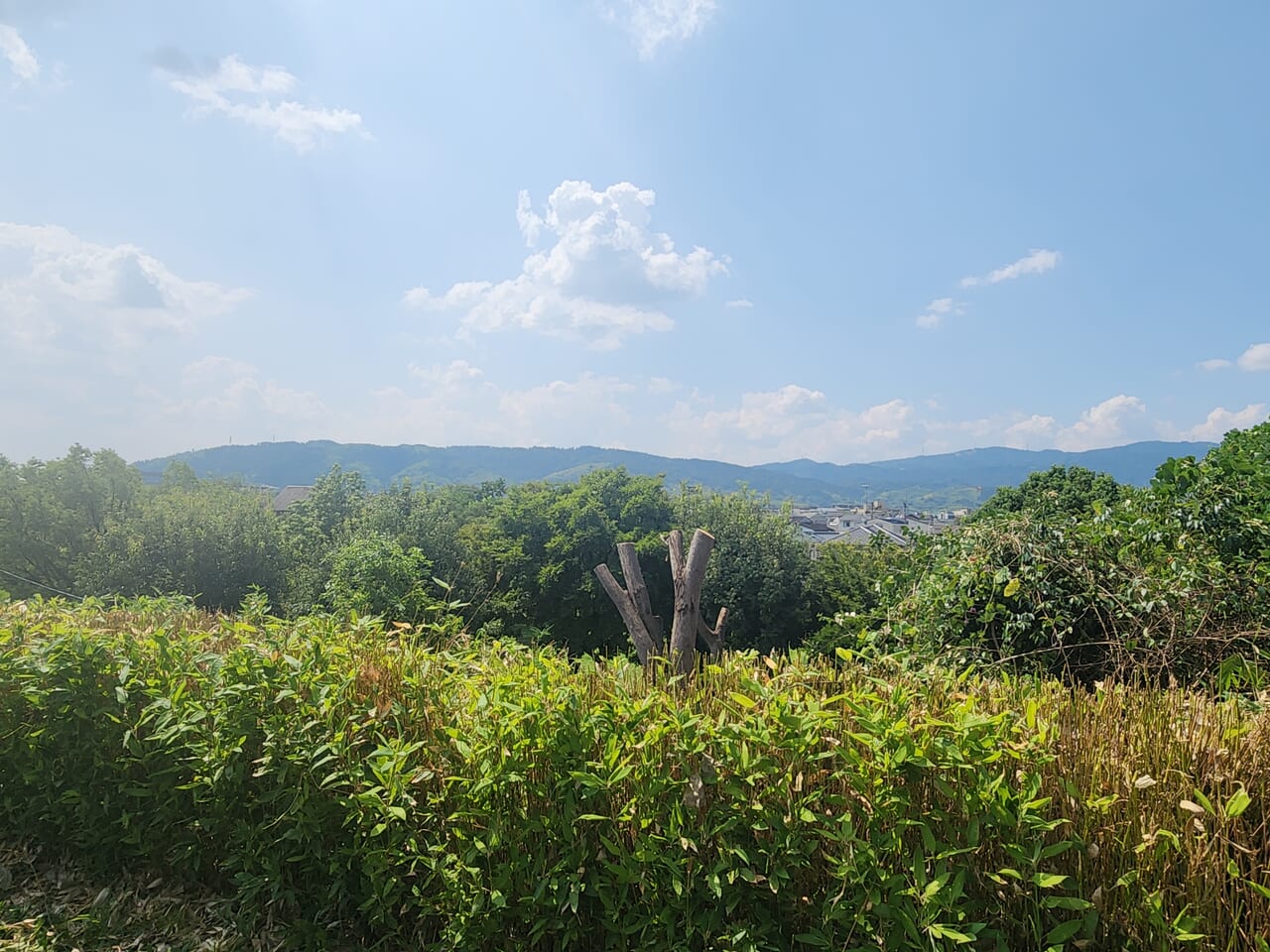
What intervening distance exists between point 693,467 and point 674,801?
125 m

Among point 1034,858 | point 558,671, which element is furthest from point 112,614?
point 1034,858

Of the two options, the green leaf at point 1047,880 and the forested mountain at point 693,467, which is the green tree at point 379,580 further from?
the forested mountain at point 693,467

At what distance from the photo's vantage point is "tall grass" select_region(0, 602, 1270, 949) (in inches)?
53.6

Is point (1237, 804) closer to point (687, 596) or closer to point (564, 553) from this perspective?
point (687, 596)

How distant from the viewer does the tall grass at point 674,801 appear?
1361mm

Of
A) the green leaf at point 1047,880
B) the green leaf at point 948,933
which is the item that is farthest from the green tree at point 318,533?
the green leaf at point 1047,880

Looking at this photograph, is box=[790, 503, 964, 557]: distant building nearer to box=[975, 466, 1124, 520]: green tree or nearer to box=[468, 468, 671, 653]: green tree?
box=[975, 466, 1124, 520]: green tree

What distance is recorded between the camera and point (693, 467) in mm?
125938

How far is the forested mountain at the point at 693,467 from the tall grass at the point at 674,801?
94.3 metres

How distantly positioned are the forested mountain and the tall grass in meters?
94.3

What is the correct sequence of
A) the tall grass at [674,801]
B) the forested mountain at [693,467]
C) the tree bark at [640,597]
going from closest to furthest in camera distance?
1. the tall grass at [674,801]
2. the tree bark at [640,597]
3. the forested mountain at [693,467]

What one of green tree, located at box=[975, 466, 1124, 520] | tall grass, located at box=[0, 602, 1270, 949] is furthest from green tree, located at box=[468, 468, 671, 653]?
green tree, located at box=[975, 466, 1124, 520]

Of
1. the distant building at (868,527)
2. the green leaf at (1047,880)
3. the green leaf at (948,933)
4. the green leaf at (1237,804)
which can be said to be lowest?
the distant building at (868,527)

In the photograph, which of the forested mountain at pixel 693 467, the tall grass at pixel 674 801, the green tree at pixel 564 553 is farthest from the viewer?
the forested mountain at pixel 693 467
